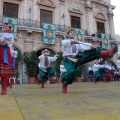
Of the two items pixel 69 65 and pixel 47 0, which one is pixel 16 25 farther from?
pixel 69 65

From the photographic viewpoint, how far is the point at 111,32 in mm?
19375

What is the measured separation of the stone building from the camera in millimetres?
14062

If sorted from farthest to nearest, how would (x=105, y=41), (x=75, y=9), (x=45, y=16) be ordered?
(x=105, y=41) < (x=75, y=9) < (x=45, y=16)

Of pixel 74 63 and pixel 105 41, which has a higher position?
pixel 105 41

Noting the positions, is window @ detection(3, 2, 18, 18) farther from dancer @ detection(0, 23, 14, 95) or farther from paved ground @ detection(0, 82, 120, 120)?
paved ground @ detection(0, 82, 120, 120)

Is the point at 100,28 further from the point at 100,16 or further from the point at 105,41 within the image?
the point at 105,41

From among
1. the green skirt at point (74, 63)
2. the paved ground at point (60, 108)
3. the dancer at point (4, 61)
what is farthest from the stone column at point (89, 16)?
the paved ground at point (60, 108)

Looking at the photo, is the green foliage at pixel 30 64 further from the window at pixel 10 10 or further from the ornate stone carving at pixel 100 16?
the ornate stone carving at pixel 100 16

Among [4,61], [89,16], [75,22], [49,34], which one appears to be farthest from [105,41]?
[4,61]

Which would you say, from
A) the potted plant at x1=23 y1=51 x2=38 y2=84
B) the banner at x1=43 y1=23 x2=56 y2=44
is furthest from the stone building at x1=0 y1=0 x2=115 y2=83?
the potted plant at x1=23 y1=51 x2=38 y2=84

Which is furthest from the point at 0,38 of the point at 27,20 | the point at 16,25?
the point at 27,20

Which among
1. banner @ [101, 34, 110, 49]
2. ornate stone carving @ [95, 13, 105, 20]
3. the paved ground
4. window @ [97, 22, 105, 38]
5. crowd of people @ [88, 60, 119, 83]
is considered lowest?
the paved ground

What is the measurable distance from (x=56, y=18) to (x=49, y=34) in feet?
7.74

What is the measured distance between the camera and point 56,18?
16031 mm
